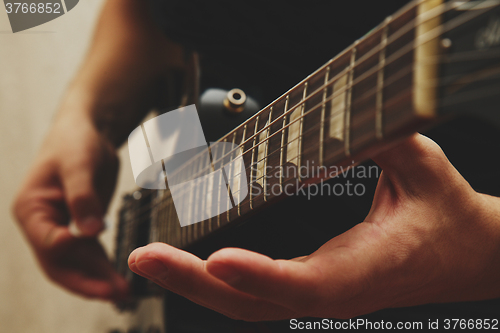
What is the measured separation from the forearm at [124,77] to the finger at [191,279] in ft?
1.76

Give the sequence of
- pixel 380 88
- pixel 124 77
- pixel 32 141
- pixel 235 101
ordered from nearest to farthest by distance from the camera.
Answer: pixel 380 88
pixel 235 101
pixel 124 77
pixel 32 141

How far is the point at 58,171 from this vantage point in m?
0.68

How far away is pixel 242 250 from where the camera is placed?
0.20 metres

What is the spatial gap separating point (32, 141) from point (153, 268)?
100cm

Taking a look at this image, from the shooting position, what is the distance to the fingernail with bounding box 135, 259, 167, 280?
0.23 m

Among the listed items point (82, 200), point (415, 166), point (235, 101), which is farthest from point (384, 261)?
point (82, 200)

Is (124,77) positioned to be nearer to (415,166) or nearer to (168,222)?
(168,222)

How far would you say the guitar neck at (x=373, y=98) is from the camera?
15cm

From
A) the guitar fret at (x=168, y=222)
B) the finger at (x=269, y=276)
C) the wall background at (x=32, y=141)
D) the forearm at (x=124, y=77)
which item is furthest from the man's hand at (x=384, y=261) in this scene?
the wall background at (x=32, y=141)

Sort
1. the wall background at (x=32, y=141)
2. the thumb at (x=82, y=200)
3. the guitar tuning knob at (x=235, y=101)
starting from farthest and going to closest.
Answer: the wall background at (x=32, y=141) → the thumb at (x=82, y=200) → the guitar tuning knob at (x=235, y=101)

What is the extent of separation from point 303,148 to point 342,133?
38mm

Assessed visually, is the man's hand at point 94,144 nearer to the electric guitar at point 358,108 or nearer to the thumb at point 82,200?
the thumb at point 82,200

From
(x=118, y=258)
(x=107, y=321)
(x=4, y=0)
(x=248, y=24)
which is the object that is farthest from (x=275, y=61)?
(x=107, y=321)

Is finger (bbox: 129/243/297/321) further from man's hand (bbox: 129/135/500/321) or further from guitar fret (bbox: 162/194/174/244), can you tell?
guitar fret (bbox: 162/194/174/244)
